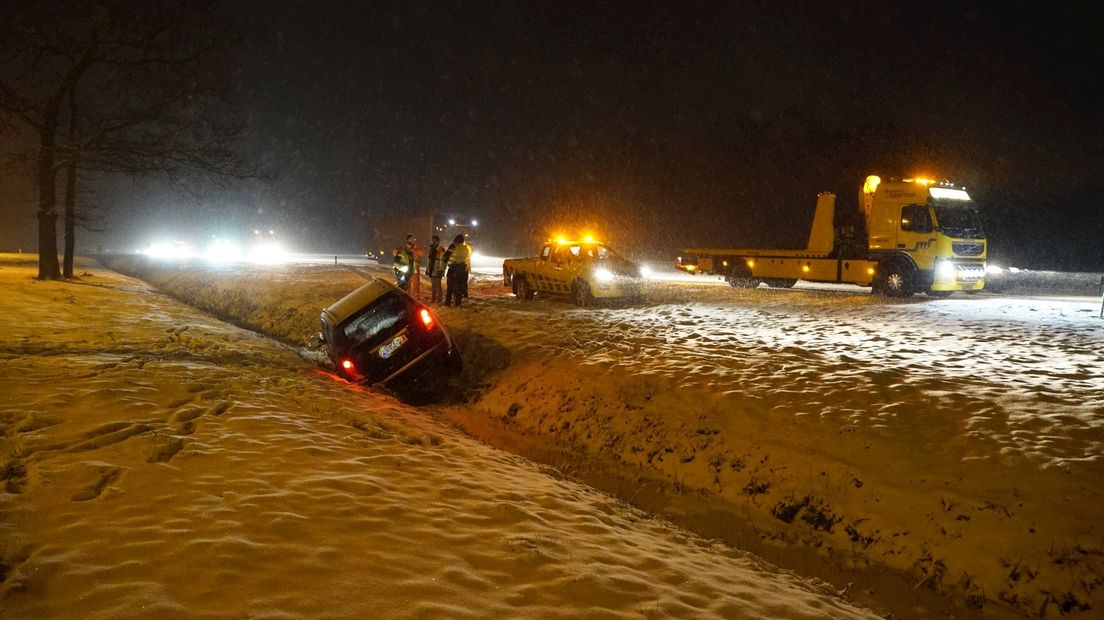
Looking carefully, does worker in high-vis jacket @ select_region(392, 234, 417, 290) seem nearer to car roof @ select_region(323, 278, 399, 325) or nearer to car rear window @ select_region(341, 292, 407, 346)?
car roof @ select_region(323, 278, 399, 325)

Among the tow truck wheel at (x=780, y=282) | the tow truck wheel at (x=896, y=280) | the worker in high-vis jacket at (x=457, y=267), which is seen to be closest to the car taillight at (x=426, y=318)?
the worker in high-vis jacket at (x=457, y=267)

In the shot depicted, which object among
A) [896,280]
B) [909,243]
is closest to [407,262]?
[896,280]

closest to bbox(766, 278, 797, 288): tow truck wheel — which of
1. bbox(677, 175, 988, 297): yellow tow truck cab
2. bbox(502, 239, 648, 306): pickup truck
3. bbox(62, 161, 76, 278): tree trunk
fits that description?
bbox(677, 175, 988, 297): yellow tow truck cab

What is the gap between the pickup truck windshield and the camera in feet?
58.0

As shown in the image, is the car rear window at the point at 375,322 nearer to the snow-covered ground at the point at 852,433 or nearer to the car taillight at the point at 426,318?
the car taillight at the point at 426,318

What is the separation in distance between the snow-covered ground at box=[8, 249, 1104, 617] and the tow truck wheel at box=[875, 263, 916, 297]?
14.2ft

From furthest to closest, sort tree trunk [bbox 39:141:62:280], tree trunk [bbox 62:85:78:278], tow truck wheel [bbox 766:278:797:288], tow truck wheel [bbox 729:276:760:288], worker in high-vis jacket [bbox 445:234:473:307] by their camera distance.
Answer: tow truck wheel [bbox 729:276:760:288] → tow truck wheel [bbox 766:278:797:288] → tree trunk [bbox 62:85:78:278] → tree trunk [bbox 39:141:62:280] → worker in high-vis jacket [bbox 445:234:473:307]

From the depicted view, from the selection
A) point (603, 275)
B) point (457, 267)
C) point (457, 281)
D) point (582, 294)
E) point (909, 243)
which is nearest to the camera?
point (457, 267)

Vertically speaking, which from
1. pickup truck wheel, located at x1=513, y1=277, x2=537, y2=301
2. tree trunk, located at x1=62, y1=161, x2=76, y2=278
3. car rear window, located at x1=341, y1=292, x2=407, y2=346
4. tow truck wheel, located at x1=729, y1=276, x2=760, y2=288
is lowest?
car rear window, located at x1=341, y1=292, x2=407, y2=346

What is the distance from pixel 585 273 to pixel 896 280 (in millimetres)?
8562

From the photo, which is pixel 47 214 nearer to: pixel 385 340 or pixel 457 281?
pixel 457 281

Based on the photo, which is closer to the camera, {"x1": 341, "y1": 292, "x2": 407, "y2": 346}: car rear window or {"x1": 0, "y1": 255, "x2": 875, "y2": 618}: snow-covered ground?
{"x1": 0, "y1": 255, "x2": 875, "y2": 618}: snow-covered ground

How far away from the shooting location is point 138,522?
4.04 m

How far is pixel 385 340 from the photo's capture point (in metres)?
9.88
